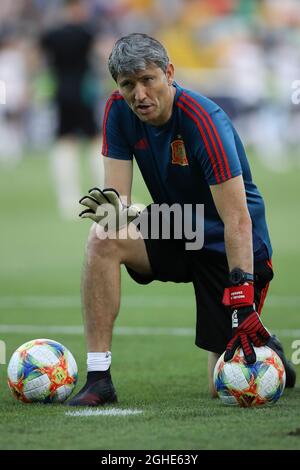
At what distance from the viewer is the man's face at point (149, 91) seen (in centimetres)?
624

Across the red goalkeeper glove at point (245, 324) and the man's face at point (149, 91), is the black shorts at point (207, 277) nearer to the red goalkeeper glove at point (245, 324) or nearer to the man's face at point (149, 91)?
the red goalkeeper glove at point (245, 324)

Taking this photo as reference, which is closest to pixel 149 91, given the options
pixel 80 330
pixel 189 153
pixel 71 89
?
pixel 189 153

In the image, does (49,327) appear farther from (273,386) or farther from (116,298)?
(273,386)

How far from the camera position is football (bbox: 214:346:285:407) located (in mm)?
6027

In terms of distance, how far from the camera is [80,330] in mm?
9445

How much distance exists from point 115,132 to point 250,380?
5.71 feet

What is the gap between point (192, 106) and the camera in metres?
6.41

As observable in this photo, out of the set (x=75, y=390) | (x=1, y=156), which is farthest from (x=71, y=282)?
(x=1, y=156)

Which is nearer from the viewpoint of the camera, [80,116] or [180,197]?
[180,197]

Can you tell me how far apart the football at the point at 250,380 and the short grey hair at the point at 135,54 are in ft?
5.29

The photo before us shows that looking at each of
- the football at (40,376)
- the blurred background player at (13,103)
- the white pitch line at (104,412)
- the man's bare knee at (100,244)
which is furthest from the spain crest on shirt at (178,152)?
the blurred background player at (13,103)

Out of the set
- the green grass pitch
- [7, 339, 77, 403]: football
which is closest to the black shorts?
the green grass pitch

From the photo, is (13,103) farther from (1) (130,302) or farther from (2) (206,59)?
(1) (130,302)

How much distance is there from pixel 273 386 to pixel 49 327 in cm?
370
